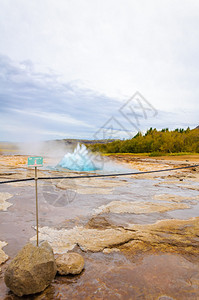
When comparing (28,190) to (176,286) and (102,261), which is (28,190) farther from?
(176,286)

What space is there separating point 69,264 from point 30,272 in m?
0.54

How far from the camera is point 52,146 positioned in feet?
174

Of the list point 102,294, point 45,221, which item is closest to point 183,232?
point 102,294

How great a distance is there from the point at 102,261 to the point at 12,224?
2071mm

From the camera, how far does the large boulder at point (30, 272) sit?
6.99 ft

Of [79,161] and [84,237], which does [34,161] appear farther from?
[79,161]

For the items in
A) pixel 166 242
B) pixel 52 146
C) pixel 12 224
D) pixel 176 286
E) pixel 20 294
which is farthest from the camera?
Result: pixel 52 146

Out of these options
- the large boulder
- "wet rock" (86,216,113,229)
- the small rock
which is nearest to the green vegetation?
"wet rock" (86,216,113,229)

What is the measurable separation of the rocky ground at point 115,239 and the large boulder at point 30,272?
0.33ft

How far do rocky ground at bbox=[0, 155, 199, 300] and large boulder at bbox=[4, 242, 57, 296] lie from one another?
101 mm

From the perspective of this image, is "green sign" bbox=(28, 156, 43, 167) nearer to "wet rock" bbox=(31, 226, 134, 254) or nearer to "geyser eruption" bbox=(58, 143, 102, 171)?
"wet rock" bbox=(31, 226, 134, 254)

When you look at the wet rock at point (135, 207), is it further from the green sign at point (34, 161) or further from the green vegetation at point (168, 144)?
the green vegetation at point (168, 144)

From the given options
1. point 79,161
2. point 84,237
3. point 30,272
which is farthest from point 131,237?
point 79,161

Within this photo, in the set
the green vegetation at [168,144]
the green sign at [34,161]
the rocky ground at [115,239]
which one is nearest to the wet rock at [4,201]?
the rocky ground at [115,239]
